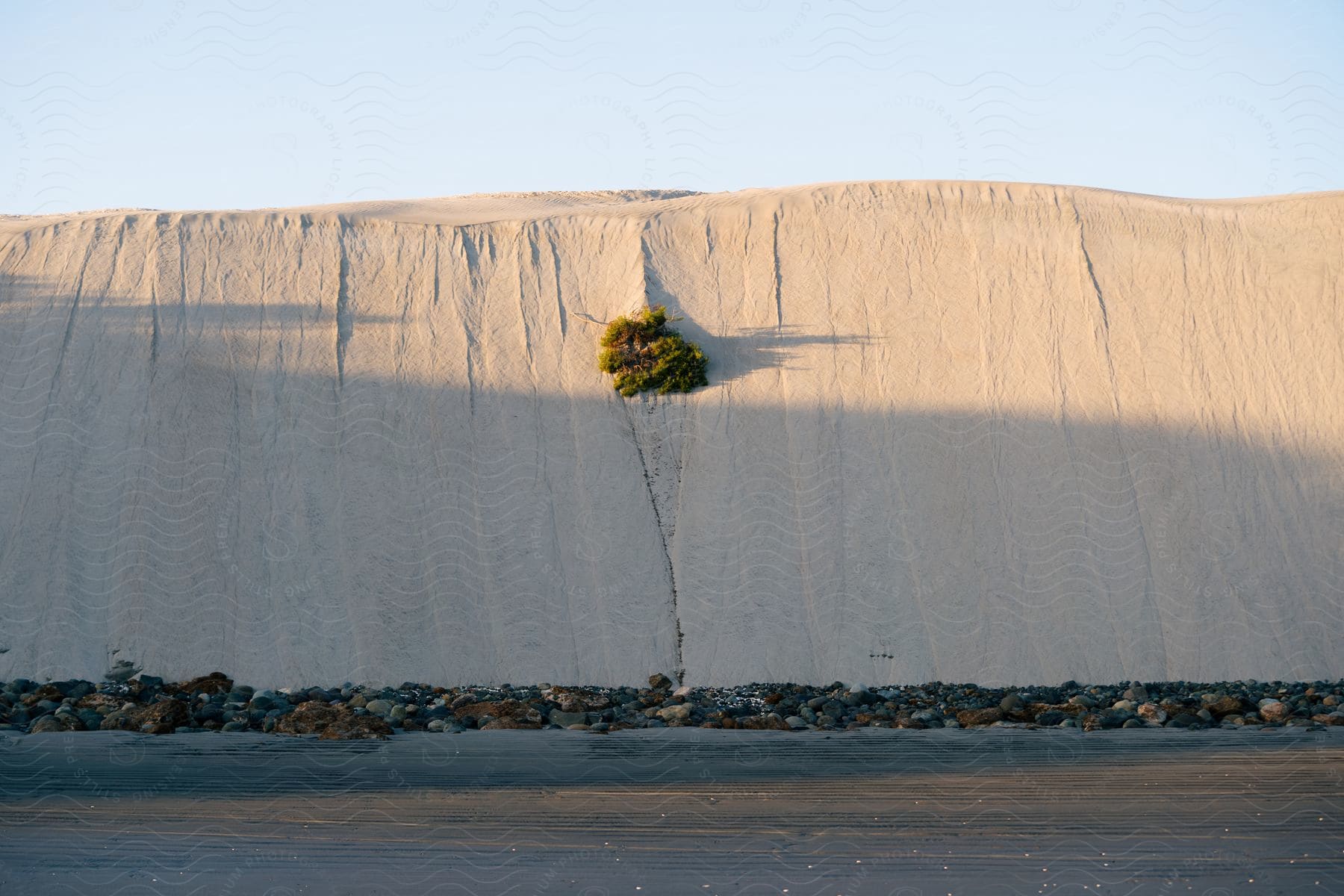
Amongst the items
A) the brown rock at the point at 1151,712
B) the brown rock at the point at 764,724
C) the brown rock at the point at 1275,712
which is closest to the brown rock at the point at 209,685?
the brown rock at the point at 764,724

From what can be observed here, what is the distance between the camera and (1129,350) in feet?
63.4

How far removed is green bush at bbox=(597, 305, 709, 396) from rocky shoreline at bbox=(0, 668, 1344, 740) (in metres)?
5.30

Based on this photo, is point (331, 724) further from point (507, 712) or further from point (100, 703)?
point (100, 703)

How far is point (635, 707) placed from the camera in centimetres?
1285

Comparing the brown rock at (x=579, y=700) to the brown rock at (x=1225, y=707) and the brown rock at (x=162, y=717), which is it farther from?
the brown rock at (x=1225, y=707)

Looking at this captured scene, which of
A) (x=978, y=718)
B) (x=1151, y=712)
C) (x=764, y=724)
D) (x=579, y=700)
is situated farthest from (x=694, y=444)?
(x=1151, y=712)

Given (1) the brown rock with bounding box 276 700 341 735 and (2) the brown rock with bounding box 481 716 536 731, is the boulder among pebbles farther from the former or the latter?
(2) the brown rock with bounding box 481 716 536 731

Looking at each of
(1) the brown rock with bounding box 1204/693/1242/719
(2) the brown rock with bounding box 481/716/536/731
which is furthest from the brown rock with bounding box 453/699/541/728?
(1) the brown rock with bounding box 1204/693/1242/719

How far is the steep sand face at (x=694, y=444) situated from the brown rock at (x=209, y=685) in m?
0.90

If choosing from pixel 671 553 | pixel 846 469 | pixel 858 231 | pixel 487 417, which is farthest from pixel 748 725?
pixel 858 231

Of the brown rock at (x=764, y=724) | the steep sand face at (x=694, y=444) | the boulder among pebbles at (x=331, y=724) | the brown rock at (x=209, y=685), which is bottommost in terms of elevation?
the brown rock at (x=764, y=724)

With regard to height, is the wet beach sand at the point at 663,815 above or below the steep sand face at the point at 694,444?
below

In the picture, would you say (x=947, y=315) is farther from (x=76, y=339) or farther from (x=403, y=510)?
(x=76, y=339)

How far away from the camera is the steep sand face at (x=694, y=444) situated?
15.9 m
